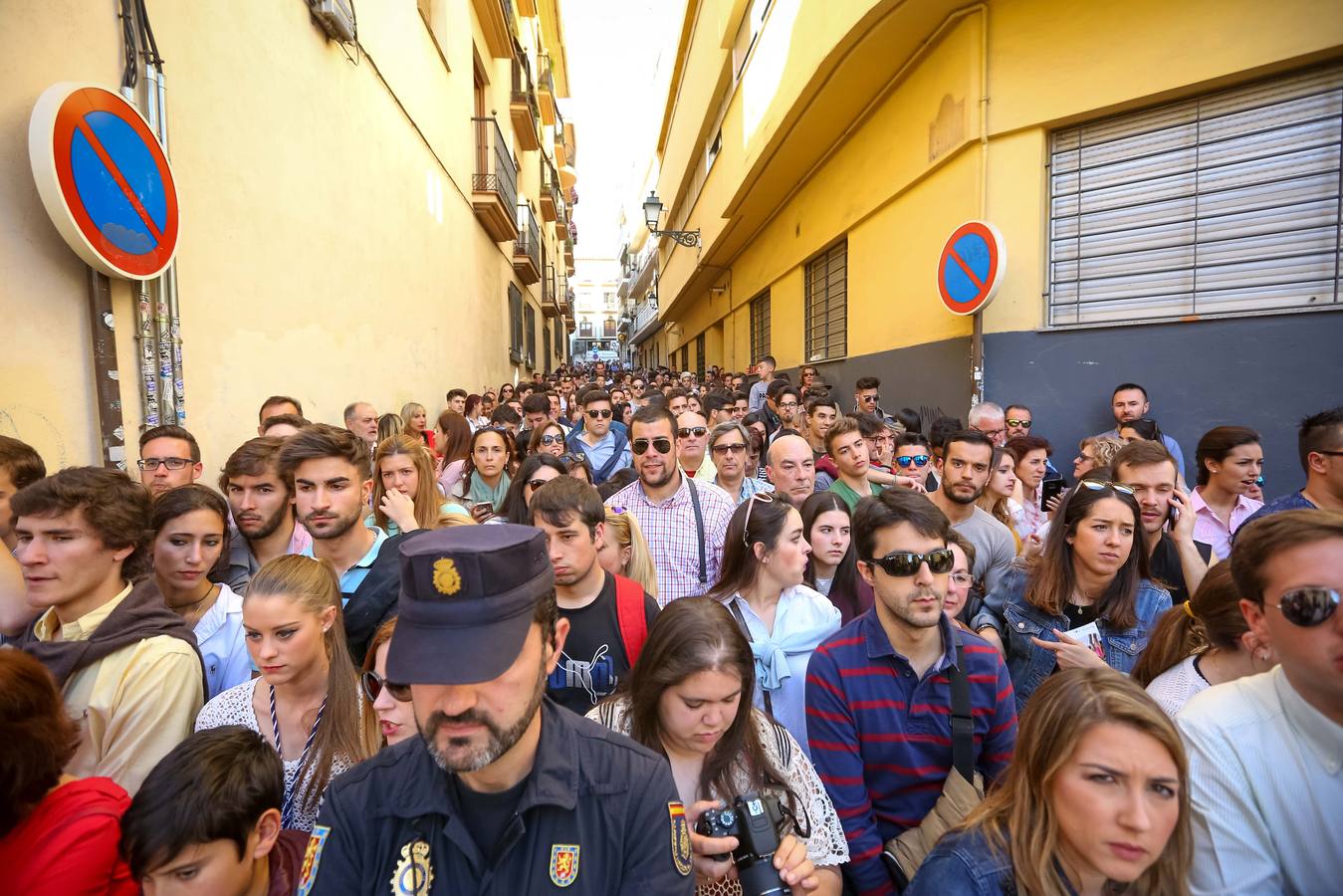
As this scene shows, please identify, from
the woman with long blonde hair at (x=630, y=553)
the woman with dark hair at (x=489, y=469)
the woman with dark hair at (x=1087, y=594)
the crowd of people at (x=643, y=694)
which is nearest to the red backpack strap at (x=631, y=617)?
the crowd of people at (x=643, y=694)

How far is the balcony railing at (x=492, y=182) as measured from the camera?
1438cm

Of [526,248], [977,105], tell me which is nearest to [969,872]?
[977,105]

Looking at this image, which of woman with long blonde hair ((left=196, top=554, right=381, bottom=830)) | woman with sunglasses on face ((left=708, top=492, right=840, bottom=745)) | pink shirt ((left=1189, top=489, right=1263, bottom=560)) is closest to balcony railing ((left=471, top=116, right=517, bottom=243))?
woman with sunglasses on face ((left=708, top=492, right=840, bottom=745))

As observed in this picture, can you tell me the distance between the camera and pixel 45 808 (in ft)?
5.62

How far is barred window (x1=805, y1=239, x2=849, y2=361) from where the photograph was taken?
12.0m

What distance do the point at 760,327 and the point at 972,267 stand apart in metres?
12.0

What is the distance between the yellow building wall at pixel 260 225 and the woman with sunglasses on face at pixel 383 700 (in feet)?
7.85

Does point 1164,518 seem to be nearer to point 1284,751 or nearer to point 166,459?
point 1284,751

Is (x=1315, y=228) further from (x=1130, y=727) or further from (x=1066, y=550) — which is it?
(x=1130, y=727)

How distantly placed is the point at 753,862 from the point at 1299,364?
24.1ft

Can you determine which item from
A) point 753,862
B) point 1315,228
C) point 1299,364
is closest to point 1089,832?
point 753,862

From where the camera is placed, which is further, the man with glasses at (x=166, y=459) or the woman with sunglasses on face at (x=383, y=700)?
the man with glasses at (x=166, y=459)

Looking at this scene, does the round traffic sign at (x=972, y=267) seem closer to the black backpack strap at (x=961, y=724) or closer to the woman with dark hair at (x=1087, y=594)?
the woman with dark hair at (x=1087, y=594)

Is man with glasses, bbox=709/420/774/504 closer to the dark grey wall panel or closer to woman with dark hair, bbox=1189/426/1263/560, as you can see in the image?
woman with dark hair, bbox=1189/426/1263/560
